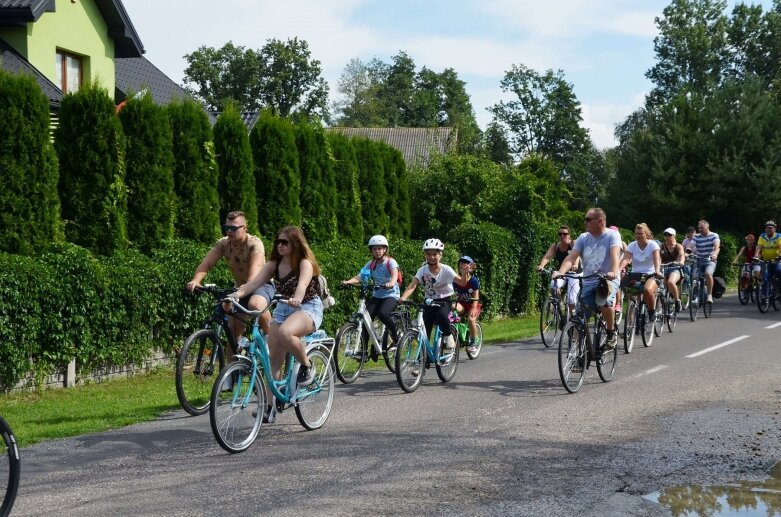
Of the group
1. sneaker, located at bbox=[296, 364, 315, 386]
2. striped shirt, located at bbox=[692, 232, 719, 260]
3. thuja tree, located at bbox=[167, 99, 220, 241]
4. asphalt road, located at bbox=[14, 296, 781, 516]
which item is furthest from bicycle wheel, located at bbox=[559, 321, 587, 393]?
striped shirt, located at bbox=[692, 232, 719, 260]

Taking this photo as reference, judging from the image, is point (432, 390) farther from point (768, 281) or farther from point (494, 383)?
point (768, 281)

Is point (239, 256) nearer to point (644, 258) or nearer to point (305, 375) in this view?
point (305, 375)

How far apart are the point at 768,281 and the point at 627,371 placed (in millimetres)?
12076

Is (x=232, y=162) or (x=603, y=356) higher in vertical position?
(x=232, y=162)

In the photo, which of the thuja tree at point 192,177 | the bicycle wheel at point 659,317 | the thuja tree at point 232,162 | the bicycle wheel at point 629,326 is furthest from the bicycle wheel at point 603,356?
the thuja tree at point 232,162

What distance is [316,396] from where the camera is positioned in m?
8.90

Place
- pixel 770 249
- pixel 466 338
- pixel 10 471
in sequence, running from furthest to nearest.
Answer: pixel 770 249
pixel 466 338
pixel 10 471

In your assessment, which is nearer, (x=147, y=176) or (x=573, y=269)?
(x=147, y=176)

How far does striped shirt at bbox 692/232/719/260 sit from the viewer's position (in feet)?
75.2

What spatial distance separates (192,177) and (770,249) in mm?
13981

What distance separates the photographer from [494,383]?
1191 cm

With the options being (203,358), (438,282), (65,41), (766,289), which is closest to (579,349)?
(438,282)

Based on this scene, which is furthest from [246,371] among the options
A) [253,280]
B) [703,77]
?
[703,77]

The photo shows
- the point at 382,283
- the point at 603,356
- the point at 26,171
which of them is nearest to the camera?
the point at 603,356
